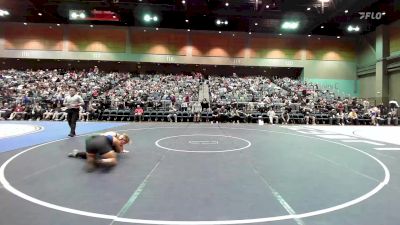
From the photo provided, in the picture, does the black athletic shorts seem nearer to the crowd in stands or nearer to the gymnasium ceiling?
the crowd in stands

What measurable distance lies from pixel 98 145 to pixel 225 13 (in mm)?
23284

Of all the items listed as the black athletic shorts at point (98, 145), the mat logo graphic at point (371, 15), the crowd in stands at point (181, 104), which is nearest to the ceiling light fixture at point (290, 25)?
the mat logo graphic at point (371, 15)

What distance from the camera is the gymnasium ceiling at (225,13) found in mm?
23188

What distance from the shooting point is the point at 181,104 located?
20781mm

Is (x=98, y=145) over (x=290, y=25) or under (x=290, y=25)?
under

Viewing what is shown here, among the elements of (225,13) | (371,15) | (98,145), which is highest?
(225,13)

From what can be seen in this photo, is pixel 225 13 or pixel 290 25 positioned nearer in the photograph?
pixel 225 13

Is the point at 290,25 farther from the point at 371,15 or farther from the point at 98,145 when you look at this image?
the point at 98,145

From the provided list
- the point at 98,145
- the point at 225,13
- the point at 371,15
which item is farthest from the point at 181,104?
the point at 371,15

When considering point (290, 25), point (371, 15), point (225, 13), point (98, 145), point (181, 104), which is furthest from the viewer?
point (290, 25)

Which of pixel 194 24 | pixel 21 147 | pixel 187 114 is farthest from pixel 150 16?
pixel 21 147

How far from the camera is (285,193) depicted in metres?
3.98

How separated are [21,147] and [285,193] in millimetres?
6272

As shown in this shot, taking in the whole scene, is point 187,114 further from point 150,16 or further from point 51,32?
point 51,32
